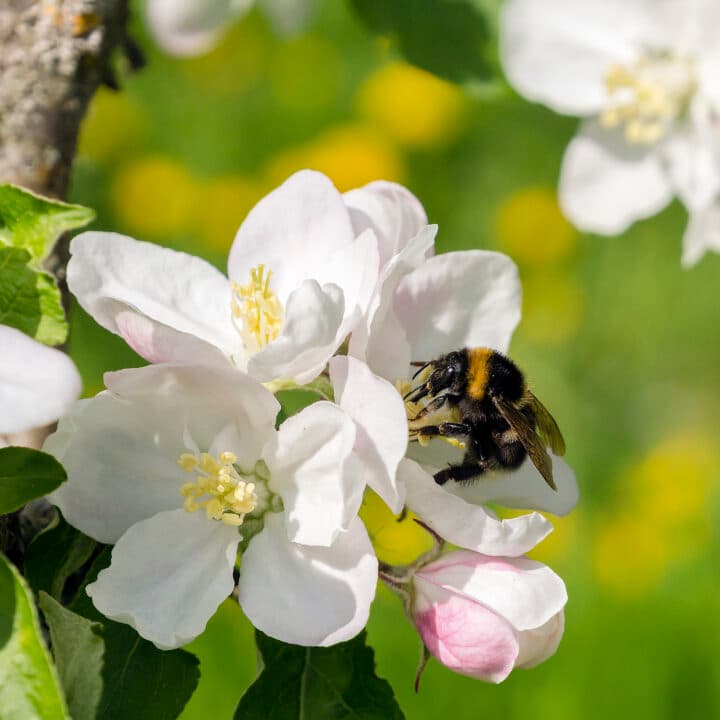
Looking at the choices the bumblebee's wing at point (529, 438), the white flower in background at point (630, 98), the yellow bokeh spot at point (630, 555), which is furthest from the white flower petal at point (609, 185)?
the yellow bokeh spot at point (630, 555)

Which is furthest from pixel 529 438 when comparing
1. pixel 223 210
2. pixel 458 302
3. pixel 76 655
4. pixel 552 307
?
pixel 223 210

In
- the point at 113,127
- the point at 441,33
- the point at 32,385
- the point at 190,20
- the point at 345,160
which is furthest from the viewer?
the point at 113,127

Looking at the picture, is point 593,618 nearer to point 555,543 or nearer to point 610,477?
point 555,543

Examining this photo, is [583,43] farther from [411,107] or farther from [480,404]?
[411,107]

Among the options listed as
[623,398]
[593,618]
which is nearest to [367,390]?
[593,618]

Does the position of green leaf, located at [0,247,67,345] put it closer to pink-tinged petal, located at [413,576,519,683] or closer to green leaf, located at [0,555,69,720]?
green leaf, located at [0,555,69,720]
